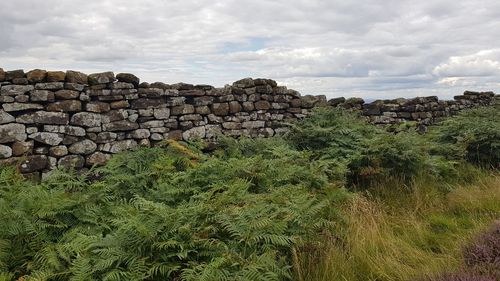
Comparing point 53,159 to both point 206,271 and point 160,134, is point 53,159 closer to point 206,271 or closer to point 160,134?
point 160,134

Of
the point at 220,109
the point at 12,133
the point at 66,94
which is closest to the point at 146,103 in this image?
the point at 66,94

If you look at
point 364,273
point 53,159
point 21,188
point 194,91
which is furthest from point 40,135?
point 364,273

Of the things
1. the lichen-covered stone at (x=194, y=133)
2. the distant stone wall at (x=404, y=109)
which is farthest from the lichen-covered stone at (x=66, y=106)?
the distant stone wall at (x=404, y=109)

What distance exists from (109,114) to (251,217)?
165 inches

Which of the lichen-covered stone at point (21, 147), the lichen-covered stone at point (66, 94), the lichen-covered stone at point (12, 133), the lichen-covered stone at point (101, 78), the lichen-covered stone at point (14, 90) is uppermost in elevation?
the lichen-covered stone at point (101, 78)

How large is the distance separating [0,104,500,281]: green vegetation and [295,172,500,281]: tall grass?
0.05ft

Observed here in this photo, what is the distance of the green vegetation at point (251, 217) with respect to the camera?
3.55 meters

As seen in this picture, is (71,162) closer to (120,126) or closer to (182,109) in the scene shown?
(120,126)

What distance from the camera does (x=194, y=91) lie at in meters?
8.08

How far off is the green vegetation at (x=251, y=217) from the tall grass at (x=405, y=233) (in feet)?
0.05

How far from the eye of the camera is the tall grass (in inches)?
152

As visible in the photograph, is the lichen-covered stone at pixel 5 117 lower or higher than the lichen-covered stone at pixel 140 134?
higher

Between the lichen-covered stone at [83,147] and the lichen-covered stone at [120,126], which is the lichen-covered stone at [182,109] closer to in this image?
the lichen-covered stone at [120,126]

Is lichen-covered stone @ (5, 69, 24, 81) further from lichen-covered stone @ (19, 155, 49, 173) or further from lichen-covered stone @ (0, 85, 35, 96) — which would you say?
lichen-covered stone @ (19, 155, 49, 173)
